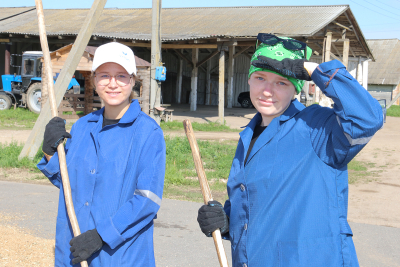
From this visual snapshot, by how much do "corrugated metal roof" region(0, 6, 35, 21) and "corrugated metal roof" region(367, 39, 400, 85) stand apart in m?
28.2

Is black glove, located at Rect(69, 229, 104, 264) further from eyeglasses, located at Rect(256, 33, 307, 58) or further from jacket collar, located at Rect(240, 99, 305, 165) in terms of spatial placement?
eyeglasses, located at Rect(256, 33, 307, 58)

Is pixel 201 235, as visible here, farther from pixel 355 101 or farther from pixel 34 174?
pixel 34 174

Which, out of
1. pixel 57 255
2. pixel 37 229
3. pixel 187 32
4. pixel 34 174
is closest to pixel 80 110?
pixel 187 32

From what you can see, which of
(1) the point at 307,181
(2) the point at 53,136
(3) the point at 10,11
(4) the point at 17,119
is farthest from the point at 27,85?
(1) the point at 307,181

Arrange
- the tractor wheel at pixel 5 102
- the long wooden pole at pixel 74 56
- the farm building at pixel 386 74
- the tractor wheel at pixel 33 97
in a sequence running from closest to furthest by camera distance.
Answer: the long wooden pole at pixel 74 56 < the tractor wheel at pixel 33 97 < the tractor wheel at pixel 5 102 < the farm building at pixel 386 74

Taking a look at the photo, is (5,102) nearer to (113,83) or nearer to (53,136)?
(53,136)

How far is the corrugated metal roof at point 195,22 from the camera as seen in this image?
16.7 metres

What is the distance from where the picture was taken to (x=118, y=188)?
6.80ft

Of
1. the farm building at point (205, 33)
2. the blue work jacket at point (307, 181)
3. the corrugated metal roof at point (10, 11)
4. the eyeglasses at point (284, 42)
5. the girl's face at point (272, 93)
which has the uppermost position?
the corrugated metal roof at point (10, 11)

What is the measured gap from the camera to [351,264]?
164cm

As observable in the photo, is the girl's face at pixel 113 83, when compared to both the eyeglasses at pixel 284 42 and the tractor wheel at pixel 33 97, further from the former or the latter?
the tractor wheel at pixel 33 97

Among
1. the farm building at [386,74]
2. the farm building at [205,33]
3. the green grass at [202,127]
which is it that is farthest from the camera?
the farm building at [386,74]

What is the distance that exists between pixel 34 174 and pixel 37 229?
10.4 ft

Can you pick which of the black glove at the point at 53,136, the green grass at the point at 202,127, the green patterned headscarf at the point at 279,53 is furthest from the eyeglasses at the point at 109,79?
the green grass at the point at 202,127
